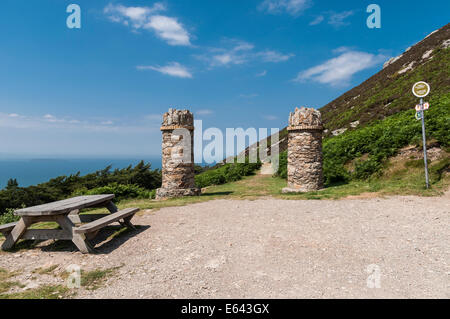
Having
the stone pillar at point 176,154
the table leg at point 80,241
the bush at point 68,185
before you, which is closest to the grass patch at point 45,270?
the table leg at point 80,241

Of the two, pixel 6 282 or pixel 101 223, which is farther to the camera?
pixel 101 223

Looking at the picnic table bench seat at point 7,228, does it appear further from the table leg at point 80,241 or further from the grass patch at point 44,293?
the grass patch at point 44,293

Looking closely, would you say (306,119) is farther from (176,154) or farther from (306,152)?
(176,154)

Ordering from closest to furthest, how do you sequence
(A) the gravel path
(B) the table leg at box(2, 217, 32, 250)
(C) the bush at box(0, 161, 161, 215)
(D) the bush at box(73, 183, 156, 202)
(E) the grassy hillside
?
(A) the gravel path < (B) the table leg at box(2, 217, 32, 250) < (D) the bush at box(73, 183, 156, 202) < (C) the bush at box(0, 161, 161, 215) < (E) the grassy hillside

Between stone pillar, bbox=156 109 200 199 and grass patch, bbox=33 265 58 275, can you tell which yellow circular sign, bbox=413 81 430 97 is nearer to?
stone pillar, bbox=156 109 200 199

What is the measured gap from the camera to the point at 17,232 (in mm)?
4426

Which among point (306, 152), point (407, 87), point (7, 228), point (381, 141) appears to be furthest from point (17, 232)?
point (407, 87)

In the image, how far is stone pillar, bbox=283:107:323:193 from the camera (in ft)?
29.7

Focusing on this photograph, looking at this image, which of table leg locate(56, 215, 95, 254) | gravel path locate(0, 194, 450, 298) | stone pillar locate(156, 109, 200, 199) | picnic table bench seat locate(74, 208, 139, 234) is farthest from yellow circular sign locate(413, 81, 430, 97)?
table leg locate(56, 215, 95, 254)

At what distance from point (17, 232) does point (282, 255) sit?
15.0ft

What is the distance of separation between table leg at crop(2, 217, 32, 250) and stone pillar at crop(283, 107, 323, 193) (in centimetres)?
750

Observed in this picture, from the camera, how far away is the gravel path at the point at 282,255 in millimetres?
2797

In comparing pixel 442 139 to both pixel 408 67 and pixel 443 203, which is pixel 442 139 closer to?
pixel 443 203
